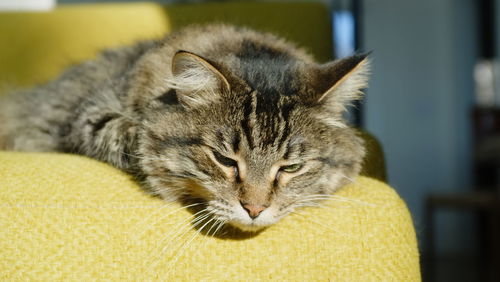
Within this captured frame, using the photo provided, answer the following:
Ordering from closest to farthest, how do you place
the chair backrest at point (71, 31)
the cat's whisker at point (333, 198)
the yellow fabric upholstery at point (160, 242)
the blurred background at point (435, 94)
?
1. the yellow fabric upholstery at point (160, 242)
2. the cat's whisker at point (333, 198)
3. the chair backrest at point (71, 31)
4. the blurred background at point (435, 94)

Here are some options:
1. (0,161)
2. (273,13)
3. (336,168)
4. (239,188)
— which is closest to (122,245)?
(239,188)

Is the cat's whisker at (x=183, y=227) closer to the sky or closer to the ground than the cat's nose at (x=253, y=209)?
closer to the ground

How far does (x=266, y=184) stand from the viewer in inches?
39.4

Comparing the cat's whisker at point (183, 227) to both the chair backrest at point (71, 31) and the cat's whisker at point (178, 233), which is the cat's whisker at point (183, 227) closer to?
the cat's whisker at point (178, 233)

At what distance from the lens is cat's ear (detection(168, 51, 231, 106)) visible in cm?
103

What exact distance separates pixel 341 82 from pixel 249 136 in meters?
0.24

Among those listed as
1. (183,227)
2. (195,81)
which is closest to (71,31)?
(195,81)

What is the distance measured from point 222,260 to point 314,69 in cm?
50

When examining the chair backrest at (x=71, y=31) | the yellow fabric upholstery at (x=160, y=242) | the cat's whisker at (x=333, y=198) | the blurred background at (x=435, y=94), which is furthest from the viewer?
the blurred background at (x=435, y=94)

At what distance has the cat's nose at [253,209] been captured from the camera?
3.10 ft

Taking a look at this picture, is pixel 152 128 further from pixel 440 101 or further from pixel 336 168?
pixel 440 101

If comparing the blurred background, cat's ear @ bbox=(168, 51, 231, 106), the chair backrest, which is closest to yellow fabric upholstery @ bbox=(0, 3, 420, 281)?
cat's ear @ bbox=(168, 51, 231, 106)

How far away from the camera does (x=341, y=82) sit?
1.07 meters

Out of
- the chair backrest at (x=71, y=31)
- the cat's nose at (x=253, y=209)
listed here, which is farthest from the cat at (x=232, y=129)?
the chair backrest at (x=71, y=31)
